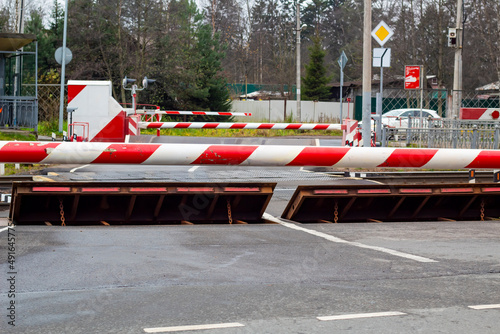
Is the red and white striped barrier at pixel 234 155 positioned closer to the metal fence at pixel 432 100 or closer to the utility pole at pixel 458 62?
the utility pole at pixel 458 62

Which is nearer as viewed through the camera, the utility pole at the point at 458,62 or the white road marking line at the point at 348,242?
the white road marking line at the point at 348,242

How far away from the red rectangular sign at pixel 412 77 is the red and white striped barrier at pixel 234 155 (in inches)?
571

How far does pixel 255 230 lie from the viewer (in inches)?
336

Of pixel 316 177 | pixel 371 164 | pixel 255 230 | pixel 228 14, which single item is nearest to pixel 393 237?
pixel 371 164

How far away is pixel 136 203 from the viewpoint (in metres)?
8.84

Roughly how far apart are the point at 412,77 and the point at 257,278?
18.4 m

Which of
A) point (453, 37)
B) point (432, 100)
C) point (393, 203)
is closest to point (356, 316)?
point (393, 203)

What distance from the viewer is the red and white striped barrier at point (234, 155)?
7.97 metres

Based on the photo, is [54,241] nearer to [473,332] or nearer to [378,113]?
[473,332]

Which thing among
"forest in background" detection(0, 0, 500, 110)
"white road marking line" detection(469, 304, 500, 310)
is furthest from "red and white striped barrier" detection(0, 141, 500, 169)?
"forest in background" detection(0, 0, 500, 110)

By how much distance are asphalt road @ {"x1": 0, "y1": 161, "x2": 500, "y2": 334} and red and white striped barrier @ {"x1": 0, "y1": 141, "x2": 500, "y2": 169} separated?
829mm

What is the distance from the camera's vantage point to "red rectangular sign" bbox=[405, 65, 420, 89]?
22.9 metres

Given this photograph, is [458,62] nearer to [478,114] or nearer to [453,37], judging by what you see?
[453,37]

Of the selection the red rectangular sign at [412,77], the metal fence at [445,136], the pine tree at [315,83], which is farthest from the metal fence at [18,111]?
the pine tree at [315,83]
